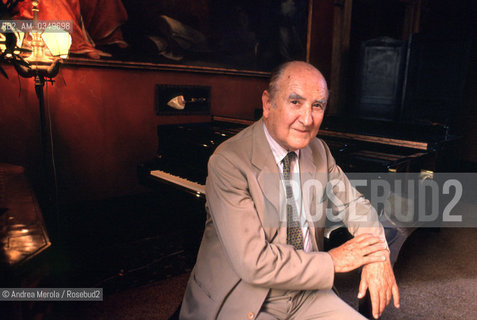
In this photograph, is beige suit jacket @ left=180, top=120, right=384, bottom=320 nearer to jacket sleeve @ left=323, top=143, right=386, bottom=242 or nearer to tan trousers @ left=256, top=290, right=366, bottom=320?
tan trousers @ left=256, top=290, right=366, bottom=320

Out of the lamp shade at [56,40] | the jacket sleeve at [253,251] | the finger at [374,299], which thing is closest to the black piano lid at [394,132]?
the finger at [374,299]

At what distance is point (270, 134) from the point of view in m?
1.49

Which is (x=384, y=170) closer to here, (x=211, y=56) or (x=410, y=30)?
(x=211, y=56)

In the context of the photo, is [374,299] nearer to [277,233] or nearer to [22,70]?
[277,233]

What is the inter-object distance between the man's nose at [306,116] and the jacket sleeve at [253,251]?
326 mm

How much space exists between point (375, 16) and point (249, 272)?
6.53m

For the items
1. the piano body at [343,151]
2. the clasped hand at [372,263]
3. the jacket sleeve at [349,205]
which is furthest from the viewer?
the piano body at [343,151]

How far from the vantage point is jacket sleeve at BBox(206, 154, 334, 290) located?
47.8 inches

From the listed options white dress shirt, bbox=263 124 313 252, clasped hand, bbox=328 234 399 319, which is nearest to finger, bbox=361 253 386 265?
clasped hand, bbox=328 234 399 319

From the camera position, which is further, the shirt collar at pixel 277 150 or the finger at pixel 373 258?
the shirt collar at pixel 277 150

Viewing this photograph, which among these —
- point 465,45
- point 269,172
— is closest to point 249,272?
point 269,172

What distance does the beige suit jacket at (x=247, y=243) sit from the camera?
4.02ft

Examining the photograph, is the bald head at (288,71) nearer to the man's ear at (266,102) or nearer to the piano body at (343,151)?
the man's ear at (266,102)

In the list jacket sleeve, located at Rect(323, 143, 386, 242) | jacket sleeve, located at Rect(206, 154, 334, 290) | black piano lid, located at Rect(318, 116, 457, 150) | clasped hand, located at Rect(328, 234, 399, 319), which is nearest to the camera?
jacket sleeve, located at Rect(206, 154, 334, 290)
